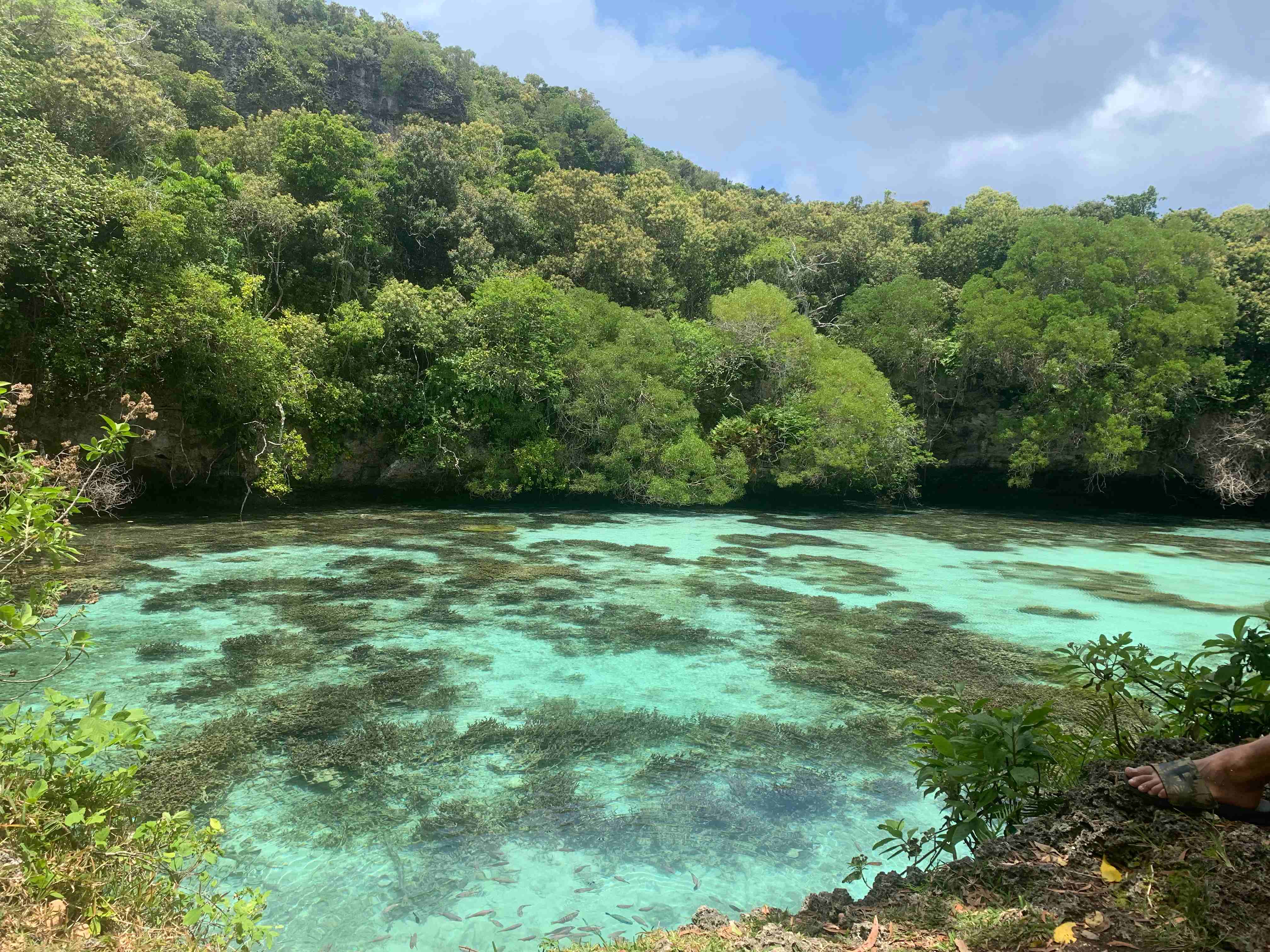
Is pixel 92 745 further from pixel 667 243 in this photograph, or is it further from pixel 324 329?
pixel 667 243

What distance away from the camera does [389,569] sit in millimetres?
10320

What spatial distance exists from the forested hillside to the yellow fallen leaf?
50.4ft

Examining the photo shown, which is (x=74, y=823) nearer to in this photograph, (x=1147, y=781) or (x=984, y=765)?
(x=984, y=765)

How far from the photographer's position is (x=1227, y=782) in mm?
2109

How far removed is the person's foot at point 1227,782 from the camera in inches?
81.5

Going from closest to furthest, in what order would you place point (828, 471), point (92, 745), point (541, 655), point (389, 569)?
point (92, 745)
point (541, 655)
point (389, 569)
point (828, 471)

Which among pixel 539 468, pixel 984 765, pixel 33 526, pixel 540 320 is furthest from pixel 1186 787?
pixel 540 320

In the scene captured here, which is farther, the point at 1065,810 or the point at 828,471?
the point at 828,471

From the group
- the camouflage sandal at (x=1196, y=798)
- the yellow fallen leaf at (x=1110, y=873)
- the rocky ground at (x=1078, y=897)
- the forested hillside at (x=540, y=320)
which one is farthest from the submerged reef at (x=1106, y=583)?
the yellow fallen leaf at (x=1110, y=873)

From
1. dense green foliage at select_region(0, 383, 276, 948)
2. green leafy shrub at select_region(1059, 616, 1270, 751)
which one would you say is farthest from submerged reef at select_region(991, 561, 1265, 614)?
dense green foliage at select_region(0, 383, 276, 948)

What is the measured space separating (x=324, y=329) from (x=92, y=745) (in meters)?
16.0

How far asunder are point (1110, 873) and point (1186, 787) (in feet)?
1.34

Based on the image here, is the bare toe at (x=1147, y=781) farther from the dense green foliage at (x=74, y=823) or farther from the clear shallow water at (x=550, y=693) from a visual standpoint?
the dense green foliage at (x=74, y=823)

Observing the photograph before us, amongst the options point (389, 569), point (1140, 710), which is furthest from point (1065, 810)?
point (389, 569)
